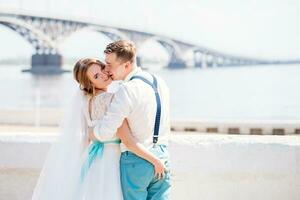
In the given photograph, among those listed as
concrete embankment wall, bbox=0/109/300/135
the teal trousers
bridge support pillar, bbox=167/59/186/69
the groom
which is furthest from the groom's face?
bridge support pillar, bbox=167/59/186/69

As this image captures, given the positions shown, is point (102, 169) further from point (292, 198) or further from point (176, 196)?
point (292, 198)

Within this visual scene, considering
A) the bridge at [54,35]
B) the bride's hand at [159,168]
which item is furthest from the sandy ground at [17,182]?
the bridge at [54,35]

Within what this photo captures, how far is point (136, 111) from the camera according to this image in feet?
5.90

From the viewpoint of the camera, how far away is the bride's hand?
1838mm

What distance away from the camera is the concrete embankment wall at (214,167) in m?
2.33

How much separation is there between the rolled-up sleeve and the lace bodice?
0.23ft

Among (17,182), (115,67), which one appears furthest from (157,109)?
(17,182)

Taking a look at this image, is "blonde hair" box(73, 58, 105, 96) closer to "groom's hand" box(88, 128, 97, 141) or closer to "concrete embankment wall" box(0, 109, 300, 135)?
"groom's hand" box(88, 128, 97, 141)

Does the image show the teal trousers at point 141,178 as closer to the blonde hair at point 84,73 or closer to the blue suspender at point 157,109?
the blue suspender at point 157,109

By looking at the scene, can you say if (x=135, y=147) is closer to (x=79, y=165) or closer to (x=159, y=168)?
(x=159, y=168)

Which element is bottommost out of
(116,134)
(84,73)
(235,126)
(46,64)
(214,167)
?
(46,64)

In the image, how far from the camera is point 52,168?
206cm

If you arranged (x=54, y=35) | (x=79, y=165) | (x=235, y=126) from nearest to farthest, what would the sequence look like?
(x=79, y=165) → (x=235, y=126) → (x=54, y=35)

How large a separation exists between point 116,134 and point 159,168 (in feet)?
0.59
